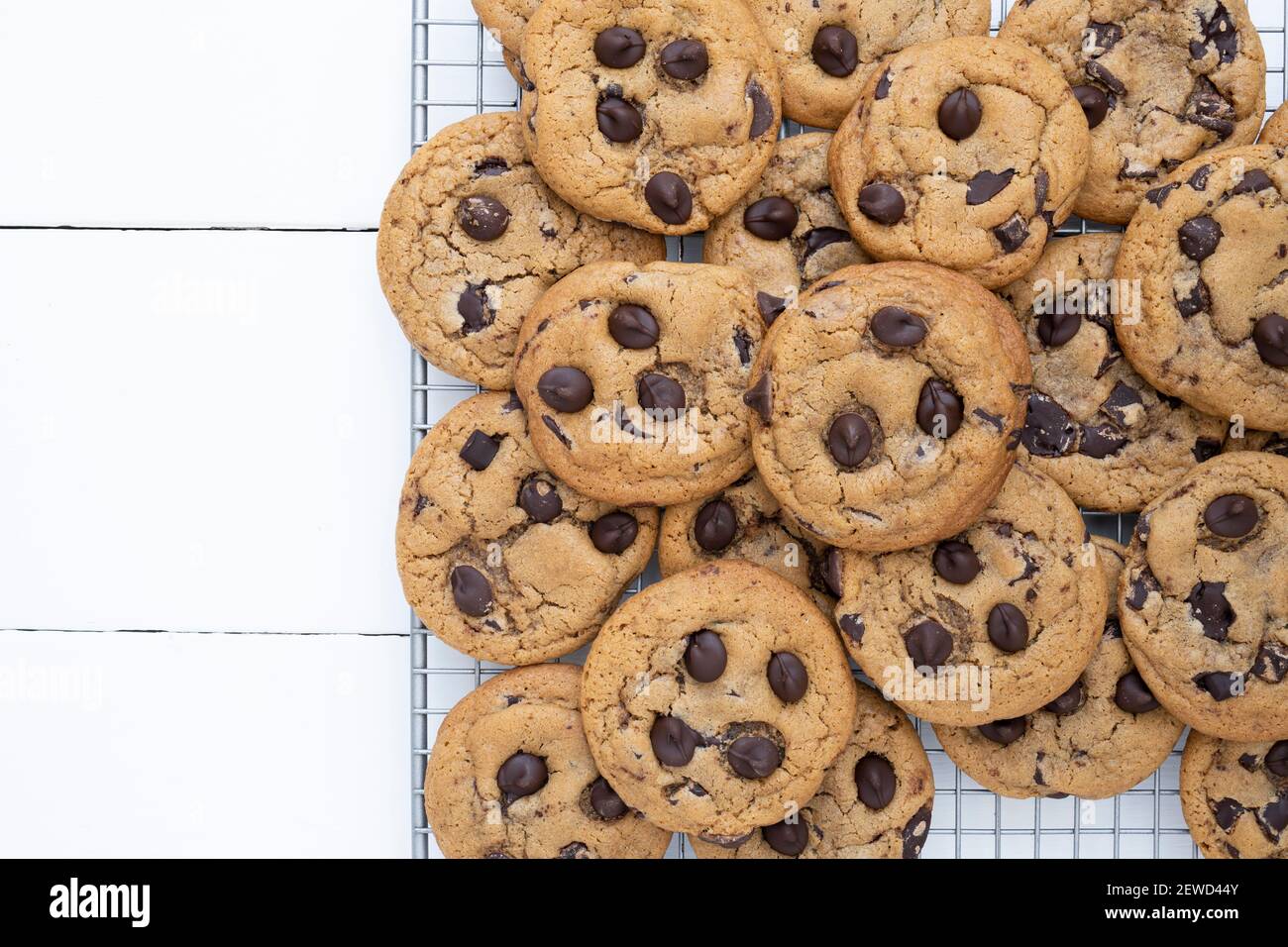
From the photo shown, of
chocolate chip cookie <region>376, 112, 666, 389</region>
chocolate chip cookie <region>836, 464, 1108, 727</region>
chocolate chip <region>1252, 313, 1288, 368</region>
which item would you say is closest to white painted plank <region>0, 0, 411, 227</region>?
chocolate chip cookie <region>376, 112, 666, 389</region>

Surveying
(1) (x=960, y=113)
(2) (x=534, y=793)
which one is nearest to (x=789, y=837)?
(2) (x=534, y=793)

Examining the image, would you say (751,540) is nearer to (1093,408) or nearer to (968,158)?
(1093,408)

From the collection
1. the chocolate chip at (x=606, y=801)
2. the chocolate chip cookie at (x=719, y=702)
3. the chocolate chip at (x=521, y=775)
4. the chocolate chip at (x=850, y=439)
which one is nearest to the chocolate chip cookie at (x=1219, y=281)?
the chocolate chip at (x=850, y=439)

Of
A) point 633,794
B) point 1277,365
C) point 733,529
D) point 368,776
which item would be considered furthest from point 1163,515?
point 368,776

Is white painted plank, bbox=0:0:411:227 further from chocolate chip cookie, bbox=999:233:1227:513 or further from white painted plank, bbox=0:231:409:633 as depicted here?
chocolate chip cookie, bbox=999:233:1227:513

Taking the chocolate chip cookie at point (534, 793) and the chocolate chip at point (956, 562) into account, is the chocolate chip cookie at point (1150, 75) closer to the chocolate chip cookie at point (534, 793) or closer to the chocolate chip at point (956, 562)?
the chocolate chip at point (956, 562)
